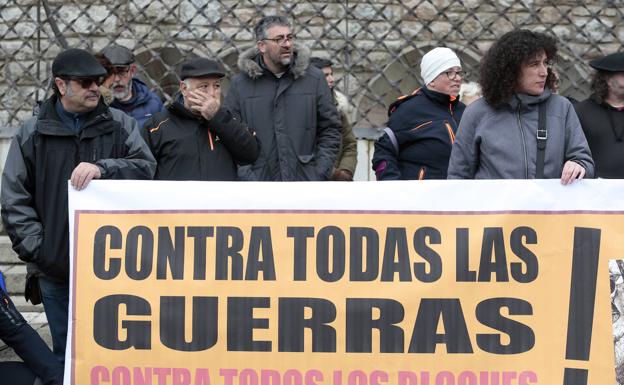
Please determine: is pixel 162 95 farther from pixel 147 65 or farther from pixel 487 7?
pixel 487 7

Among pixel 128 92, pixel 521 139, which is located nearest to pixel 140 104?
pixel 128 92

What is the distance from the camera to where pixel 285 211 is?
4863 mm

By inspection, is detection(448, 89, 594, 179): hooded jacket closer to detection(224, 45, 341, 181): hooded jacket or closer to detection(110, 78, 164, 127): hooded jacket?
detection(224, 45, 341, 181): hooded jacket

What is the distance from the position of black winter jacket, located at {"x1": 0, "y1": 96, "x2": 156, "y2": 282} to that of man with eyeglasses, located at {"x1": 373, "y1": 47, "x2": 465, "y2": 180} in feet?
4.80

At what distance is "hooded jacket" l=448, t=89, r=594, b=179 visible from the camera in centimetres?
500

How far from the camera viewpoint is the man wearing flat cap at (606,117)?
5.98 m

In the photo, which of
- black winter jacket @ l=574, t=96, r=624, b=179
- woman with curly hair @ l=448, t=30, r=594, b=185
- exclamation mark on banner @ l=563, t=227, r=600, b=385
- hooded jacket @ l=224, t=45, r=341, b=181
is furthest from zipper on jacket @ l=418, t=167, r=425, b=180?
exclamation mark on banner @ l=563, t=227, r=600, b=385

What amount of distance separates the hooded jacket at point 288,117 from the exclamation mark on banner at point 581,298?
203 centimetres

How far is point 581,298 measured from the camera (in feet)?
15.4

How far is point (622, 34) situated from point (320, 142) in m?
4.75

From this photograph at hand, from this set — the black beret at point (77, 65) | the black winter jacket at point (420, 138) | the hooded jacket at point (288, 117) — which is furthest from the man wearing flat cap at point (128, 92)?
the black winter jacket at point (420, 138)

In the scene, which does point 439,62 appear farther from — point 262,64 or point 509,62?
point 262,64

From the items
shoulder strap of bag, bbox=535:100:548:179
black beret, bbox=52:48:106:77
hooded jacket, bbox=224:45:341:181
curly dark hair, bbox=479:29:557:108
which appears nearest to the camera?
shoulder strap of bag, bbox=535:100:548:179

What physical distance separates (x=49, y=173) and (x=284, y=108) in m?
1.62
